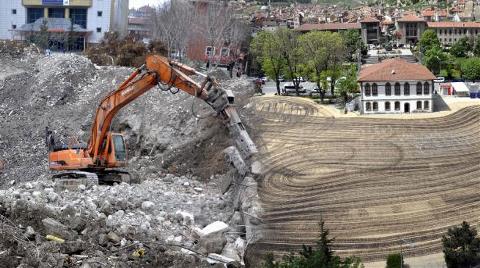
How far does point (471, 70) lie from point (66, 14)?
30718 mm

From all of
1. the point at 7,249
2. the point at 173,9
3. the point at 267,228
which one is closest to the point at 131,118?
the point at 267,228

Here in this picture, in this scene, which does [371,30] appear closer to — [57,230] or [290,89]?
[290,89]

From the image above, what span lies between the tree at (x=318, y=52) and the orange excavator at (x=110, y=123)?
18.0m

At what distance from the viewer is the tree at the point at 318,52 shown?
38281 millimetres

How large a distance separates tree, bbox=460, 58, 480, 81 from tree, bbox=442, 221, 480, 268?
31.2 m

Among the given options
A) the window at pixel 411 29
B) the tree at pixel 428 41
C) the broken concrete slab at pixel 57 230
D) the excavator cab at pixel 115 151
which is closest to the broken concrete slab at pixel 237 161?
the excavator cab at pixel 115 151

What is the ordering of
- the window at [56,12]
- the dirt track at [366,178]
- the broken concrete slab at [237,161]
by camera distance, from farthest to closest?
the window at [56,12] < the dirt track at [366,178] < the broken concrete slab at [237,161]

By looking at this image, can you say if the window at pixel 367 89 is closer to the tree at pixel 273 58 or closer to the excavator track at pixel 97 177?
the tree at pixel 273 58

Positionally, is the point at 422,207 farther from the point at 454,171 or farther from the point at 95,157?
the point at 95,157

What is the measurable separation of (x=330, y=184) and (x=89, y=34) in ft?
131

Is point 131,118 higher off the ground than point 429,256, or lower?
higher

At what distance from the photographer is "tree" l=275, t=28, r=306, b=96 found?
3984 cm

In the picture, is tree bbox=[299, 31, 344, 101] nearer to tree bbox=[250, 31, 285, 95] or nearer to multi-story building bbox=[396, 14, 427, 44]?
tree bbox=[250, 31, 285, 95]

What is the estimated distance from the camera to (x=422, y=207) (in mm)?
22984
